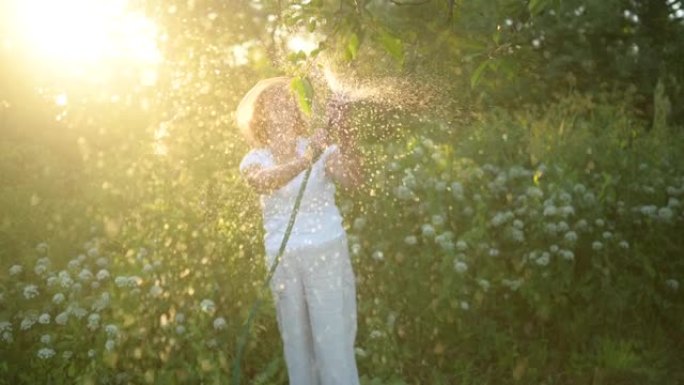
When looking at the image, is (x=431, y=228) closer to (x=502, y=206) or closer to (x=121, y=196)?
(x=502, y=206)

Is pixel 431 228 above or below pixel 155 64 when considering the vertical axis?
below

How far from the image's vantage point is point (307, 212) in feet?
11.3

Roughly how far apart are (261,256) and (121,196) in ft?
7.36

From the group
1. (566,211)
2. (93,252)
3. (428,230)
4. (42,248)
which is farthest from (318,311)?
(42,248)

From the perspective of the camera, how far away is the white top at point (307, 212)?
11.3 ft

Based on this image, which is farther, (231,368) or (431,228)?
(431,228)

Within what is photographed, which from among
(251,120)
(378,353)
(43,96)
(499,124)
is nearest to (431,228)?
(378,353)

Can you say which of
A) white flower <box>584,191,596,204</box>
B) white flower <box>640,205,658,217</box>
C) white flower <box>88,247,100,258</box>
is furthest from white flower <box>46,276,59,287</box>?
white flower <box>640,205,658,217</box>

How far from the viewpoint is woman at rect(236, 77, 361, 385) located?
11.2 feet

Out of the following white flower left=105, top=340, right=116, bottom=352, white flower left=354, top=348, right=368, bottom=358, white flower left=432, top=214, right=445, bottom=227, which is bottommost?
white flower left=354, top=348, right=368, bottom=358

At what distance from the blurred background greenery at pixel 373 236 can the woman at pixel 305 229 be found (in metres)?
0.39

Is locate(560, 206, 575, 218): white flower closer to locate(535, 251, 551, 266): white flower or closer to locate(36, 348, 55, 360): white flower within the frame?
locate(535, 251, 551, 266): white flower

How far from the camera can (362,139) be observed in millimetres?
7418

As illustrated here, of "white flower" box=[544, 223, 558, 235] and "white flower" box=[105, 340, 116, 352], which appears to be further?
"white flower" box=[544, 223, 558, 235]
